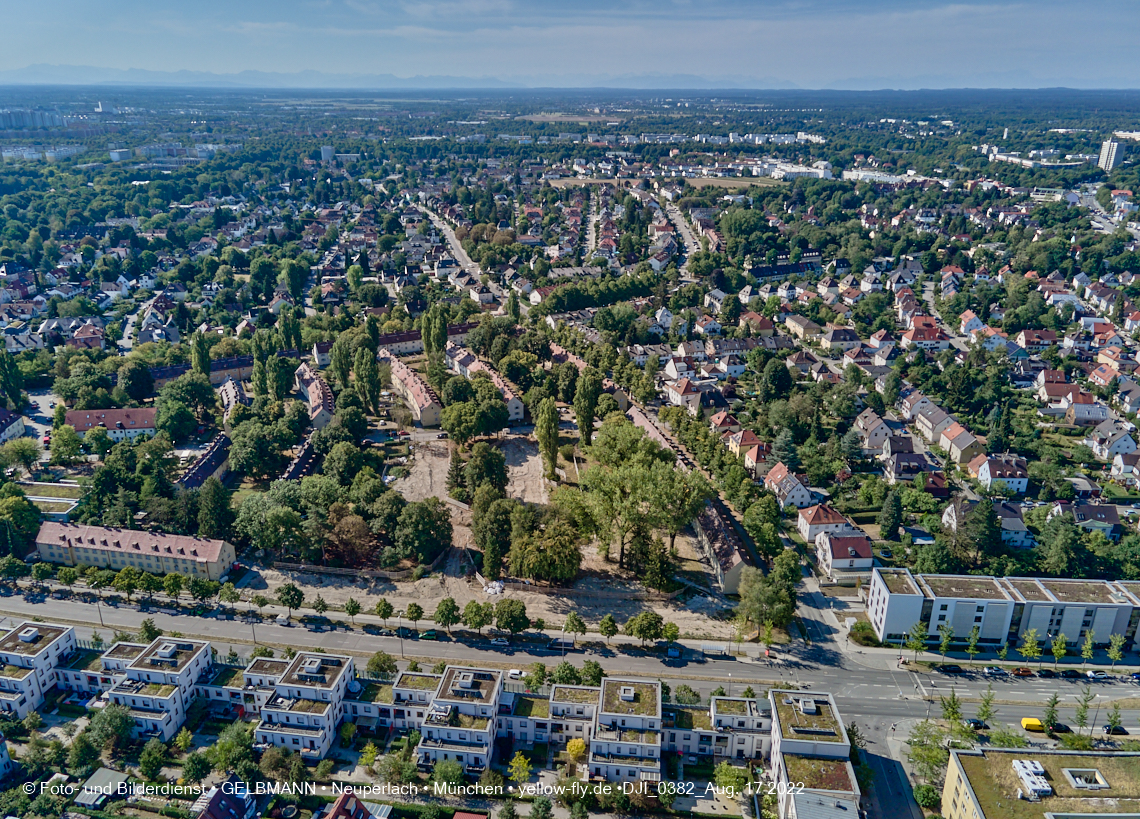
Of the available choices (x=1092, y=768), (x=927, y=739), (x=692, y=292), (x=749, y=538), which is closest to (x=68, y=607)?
(x=749, y=538)

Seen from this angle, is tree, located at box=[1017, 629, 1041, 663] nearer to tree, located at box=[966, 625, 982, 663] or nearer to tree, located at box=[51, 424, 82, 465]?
tree, located at box=[966, 625, 982, 663]

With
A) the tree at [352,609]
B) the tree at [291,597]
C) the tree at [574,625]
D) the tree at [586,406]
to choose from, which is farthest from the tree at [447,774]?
the tree at [586,406]

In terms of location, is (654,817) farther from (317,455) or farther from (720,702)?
(317,455)

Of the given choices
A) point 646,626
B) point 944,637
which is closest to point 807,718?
point 646,626

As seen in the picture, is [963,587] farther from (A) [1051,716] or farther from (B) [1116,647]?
(A) [1051,716]

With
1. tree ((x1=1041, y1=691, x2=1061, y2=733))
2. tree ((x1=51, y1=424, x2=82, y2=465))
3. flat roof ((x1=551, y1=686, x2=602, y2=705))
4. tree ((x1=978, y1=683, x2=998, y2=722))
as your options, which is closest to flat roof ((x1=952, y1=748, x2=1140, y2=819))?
tree ((x1=1041, y1=691, x2=1061, y2=733))
